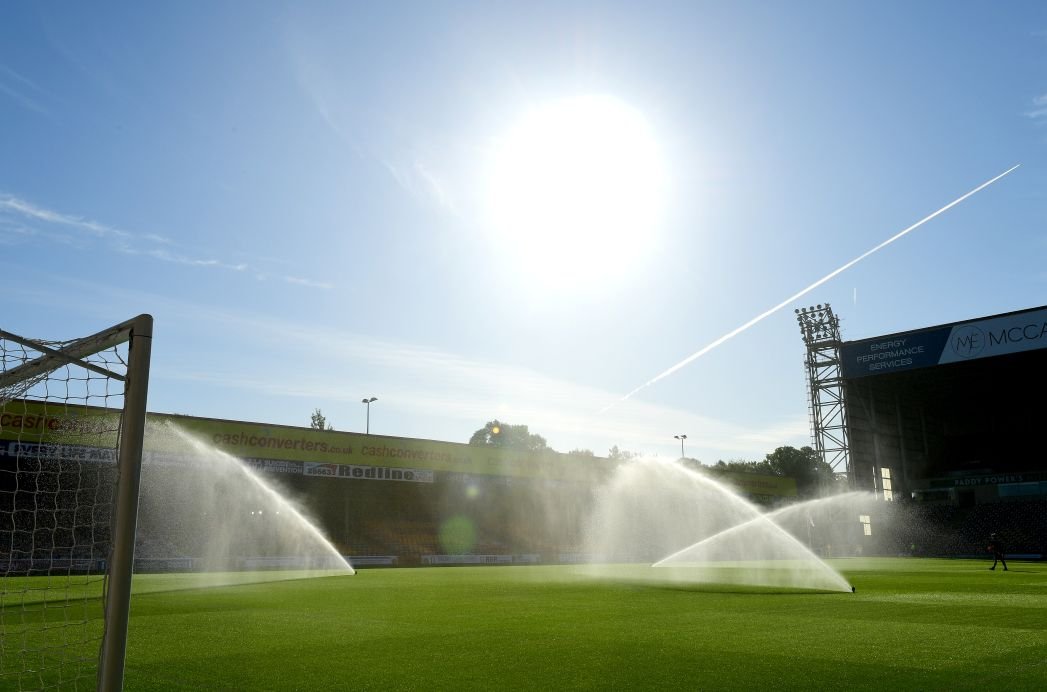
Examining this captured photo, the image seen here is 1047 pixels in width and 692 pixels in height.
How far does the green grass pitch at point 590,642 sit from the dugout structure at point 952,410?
3581cm

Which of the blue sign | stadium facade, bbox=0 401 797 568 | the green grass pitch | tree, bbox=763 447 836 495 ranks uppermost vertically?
the blue sign

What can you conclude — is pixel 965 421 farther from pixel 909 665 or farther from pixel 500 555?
pixel 909 665

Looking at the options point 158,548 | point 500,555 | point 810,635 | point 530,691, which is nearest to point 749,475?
point 500,555

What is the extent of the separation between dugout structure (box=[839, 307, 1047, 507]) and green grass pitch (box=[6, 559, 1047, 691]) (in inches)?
1410

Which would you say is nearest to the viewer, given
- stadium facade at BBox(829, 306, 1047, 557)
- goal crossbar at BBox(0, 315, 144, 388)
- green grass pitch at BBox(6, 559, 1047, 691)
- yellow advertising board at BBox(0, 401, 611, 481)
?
goal crossbar at BBox(0, 315, 144, 388)

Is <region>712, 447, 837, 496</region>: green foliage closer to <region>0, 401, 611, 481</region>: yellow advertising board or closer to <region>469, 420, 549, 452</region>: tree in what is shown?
<region>469, 420, 549, 452</region>: tree

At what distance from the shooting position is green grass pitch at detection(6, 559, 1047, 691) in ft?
24.3

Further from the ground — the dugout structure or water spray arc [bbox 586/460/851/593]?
the dugout structure

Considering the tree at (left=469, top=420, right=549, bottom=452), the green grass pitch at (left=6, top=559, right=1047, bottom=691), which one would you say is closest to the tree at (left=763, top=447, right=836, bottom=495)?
the tree at (left=469, top=420, right=549, bottom=452)

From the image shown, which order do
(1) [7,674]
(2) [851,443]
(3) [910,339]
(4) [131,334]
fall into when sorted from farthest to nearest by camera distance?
1. (2) [851,443]
2. (3) [910,339]
3. (1) [7,674]
4. (4) [131,334]

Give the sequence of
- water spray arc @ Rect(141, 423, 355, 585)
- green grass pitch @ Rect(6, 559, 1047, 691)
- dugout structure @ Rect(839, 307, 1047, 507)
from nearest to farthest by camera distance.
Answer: green grass pitch @ Rect(6, 559, 1047, 691) < water spray arc @ Rect(141, 423, 355, 585) < dugout structure @ Rect(839, 307, 1047, 507)

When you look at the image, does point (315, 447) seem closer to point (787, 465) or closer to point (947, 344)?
point (947, 344)

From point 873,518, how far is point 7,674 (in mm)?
58882

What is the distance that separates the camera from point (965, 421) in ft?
222
